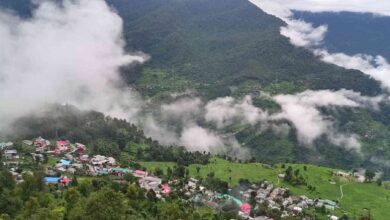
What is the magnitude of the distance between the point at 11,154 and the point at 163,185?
116ft

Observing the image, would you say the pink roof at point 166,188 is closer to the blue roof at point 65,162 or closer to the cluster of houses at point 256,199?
the cluster of houses at point 256,199

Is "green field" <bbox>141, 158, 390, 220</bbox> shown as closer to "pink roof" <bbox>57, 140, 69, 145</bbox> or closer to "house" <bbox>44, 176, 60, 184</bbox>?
"pink roof" <bbox>57, 140, 69, 145</bbox>

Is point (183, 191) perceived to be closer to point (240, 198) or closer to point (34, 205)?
point (240, 198)

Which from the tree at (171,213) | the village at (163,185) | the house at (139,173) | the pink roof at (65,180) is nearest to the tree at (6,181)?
the village at (163,185)

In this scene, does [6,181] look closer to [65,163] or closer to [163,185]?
[163,185]

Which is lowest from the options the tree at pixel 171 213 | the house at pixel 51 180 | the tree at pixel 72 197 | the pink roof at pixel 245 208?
the pink roof at pixel 245 208

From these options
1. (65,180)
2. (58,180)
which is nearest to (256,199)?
(65,180)

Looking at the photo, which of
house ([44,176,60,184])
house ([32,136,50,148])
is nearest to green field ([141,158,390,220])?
house ([32,136,50,148])

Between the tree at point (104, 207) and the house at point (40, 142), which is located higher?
the house at point (40, 142)

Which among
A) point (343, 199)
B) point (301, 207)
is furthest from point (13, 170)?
point (343, 199)

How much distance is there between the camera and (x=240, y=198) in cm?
12431

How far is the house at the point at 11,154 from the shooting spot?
123025 millimetres

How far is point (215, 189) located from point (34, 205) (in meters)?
54.4

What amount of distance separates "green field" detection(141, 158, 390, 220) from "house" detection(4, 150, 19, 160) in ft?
98.6
